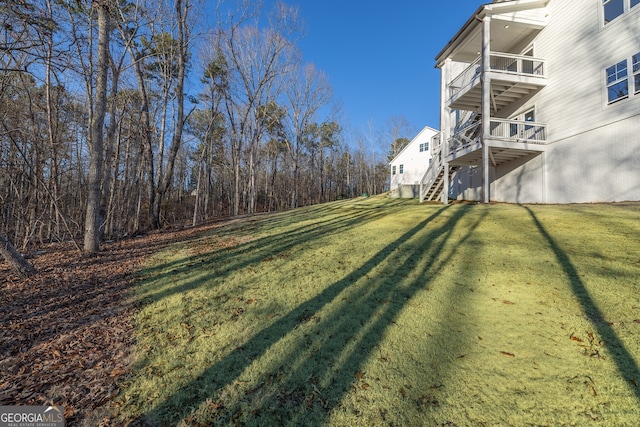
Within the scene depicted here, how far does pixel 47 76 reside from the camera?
34.8 feet

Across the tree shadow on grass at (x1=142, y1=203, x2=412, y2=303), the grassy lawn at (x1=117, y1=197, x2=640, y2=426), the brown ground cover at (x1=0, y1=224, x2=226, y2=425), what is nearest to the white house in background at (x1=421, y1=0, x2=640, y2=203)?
the grassy lawn at (x1=117, y1=197, x2=640, y2=426)

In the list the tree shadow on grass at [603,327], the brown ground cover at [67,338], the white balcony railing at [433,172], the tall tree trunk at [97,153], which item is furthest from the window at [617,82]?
the tall tree trunk at [97,153]

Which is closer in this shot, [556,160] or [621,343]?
[621,343]

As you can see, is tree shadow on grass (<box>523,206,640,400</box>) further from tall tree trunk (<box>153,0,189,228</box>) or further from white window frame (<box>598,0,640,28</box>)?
tall tree trunk (<box>153,0,189,228</box>)

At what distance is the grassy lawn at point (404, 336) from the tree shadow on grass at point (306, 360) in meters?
0.01

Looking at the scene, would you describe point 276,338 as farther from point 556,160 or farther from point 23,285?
point 556,160

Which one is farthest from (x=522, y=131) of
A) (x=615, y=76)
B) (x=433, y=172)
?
(x=433, y=172)

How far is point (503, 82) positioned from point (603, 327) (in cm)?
1159

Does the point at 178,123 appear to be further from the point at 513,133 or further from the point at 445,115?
the point at 513,133

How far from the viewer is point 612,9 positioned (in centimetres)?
916

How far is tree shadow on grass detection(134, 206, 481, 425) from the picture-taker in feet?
7.41

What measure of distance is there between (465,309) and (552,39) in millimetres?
13532

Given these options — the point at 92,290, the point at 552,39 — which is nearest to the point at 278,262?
the point at 92,290

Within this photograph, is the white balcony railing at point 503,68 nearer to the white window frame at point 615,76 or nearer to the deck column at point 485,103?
the deck column at point 485,103
